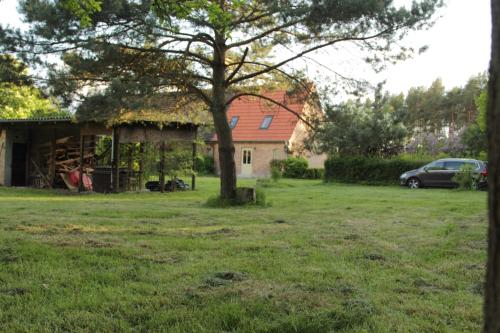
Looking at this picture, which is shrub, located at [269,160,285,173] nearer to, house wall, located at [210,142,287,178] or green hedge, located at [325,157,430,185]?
house wall, located at [210,142,287,178]

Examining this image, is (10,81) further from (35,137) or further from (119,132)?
(35,137)

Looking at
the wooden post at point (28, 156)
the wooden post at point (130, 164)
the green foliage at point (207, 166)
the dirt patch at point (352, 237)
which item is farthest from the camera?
the green foliage at point (207, 166)

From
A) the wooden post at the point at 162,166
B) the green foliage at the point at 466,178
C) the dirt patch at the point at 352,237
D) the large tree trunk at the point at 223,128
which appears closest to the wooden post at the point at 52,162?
the wooden post at the point at 162,166

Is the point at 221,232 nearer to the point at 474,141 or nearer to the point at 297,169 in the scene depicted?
the point at 297,169

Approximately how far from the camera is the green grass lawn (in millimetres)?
3520

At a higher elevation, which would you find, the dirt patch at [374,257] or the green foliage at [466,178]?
the green foliage at [466,178]

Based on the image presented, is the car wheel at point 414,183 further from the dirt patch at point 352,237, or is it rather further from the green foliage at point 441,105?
the green foliage at point 441,105

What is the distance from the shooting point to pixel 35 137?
74.9 feet

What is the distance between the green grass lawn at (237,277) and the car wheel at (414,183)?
16.5 metres

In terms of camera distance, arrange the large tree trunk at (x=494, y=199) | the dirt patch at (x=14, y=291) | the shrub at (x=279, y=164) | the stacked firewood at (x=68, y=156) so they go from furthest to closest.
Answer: the shrub at (x=279, y=164), the stacked firewood at (x=68, y=156), the dirt patch at (x=14, y=291), the large tree trunk at (x=494, y=199)

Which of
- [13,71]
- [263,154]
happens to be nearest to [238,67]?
[13,71]

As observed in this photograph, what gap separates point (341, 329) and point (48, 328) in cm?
193

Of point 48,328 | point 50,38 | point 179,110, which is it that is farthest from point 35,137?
point 48,328

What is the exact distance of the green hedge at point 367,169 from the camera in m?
26.4
